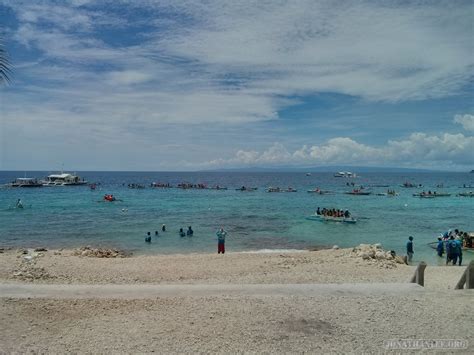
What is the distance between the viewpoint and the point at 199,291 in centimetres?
1041

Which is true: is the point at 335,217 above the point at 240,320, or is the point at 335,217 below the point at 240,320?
below

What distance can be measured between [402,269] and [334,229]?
17160 mm

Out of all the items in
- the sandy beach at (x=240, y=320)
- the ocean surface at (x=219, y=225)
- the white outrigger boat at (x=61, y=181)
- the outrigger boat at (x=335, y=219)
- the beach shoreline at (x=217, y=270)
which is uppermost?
the white outrigger boat at (x=61, y=181)

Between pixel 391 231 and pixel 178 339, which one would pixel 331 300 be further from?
pixel 391 231

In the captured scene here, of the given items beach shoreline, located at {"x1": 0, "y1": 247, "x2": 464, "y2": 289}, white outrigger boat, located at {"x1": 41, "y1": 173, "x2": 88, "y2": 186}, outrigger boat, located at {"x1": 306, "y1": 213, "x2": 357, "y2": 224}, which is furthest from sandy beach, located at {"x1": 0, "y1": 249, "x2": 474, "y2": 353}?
white outrigger boat, located at {"x1": 41, "y1": 173, "x2": 88, "y2": 186}

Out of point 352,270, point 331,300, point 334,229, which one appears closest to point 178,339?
point 331,300

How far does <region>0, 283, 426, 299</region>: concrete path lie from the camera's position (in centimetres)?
1010

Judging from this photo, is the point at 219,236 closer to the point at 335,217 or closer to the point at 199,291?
the point at 199,291

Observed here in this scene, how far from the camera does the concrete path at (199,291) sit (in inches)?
398

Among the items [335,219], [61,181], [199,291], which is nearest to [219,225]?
[335,219]

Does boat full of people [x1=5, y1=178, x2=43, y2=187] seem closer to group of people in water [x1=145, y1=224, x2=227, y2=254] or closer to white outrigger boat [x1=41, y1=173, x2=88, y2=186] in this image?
white outrigger boat [x1=41, y1=173, x2=88, y2=186]

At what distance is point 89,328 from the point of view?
821 cm

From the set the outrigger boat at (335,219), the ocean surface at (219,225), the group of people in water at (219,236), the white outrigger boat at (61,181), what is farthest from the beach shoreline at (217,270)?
the white outrigger boat at (61,181)

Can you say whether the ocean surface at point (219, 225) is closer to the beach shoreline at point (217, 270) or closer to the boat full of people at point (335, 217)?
the boat full of people at point (335, 217)
